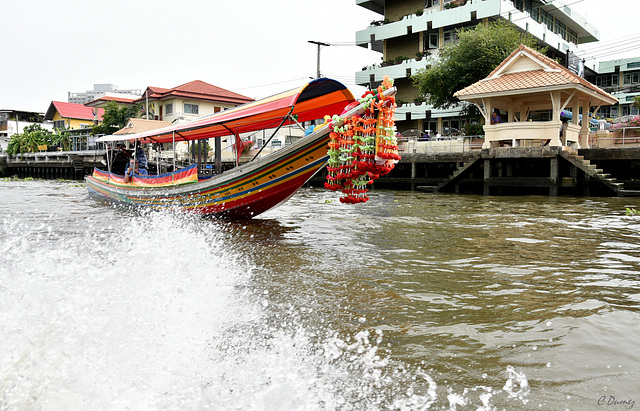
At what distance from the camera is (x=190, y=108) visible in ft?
157

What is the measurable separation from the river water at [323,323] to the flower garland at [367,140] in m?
1.30

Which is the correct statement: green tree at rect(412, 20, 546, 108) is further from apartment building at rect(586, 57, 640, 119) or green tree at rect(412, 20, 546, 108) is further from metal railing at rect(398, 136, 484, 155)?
apartment building at rect(586, 57, 640, 119)

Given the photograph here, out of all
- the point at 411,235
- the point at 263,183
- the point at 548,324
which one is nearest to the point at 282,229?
the point at 263,183

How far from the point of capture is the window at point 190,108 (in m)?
47.6

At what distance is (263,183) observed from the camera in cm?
1055

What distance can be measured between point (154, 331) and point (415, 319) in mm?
2180

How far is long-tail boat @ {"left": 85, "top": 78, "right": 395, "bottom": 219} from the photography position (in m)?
9.84

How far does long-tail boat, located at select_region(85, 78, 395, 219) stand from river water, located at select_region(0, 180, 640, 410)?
213 cm

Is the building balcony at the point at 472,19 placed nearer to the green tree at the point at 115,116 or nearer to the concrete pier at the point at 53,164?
the green tree at the point at 115,116

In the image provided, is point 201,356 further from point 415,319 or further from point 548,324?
point 548,324

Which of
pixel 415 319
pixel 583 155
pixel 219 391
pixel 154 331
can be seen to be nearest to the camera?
pixel 219 391

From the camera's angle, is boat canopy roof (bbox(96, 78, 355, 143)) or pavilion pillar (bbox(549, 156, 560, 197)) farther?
pavilion pillar (bbox(549, 156, 560, 197))

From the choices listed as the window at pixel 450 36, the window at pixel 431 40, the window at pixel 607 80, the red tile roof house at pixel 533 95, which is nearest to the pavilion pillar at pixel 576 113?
the red tile roof house at pixel 533 95

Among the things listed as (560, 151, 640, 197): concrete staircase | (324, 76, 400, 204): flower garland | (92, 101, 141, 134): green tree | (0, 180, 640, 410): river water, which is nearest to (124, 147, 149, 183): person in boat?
(0, 180, 640, 410): river water
